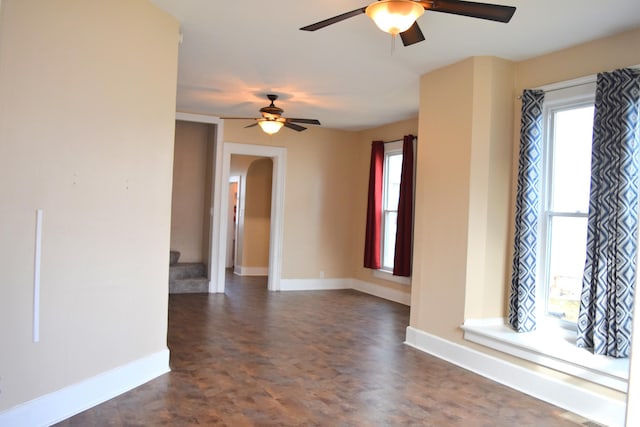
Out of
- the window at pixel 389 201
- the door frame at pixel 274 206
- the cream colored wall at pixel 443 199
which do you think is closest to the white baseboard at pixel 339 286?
the door frame at pixel 274 206

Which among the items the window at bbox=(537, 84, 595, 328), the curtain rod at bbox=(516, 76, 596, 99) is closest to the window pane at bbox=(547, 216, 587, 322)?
the window at bbox=(537, 84, 595, 328)

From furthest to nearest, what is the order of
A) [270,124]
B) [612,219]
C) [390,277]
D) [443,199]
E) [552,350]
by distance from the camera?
[390,277] → [270,124] → [443,199] → [552,350] → [612,219]

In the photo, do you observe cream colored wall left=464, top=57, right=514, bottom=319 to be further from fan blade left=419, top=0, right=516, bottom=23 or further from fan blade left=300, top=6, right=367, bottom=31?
fan blade left=300, top=6, right=367, bottom=31

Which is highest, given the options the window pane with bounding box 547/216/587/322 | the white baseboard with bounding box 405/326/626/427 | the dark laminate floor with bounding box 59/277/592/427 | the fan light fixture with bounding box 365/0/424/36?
the fan light fixture with bounding box 365/0/424/36

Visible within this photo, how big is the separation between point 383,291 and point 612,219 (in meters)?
4.48

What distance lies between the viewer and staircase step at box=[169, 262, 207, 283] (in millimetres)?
7411

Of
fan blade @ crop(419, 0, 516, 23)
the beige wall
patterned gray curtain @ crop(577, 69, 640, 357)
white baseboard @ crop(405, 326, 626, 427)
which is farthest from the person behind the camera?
the beige wall

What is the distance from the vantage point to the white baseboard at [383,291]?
7085mm

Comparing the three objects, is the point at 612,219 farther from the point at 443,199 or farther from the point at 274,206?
the point at 274,206

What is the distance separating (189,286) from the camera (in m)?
7.27

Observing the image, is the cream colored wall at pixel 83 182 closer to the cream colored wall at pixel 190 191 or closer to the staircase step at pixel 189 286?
the staircase step at pixel 189 286

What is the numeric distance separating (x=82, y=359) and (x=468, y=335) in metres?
3.01

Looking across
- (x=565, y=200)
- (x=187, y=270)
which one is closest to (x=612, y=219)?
(x=565, y=200)

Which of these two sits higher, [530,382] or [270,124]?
[270,124]
